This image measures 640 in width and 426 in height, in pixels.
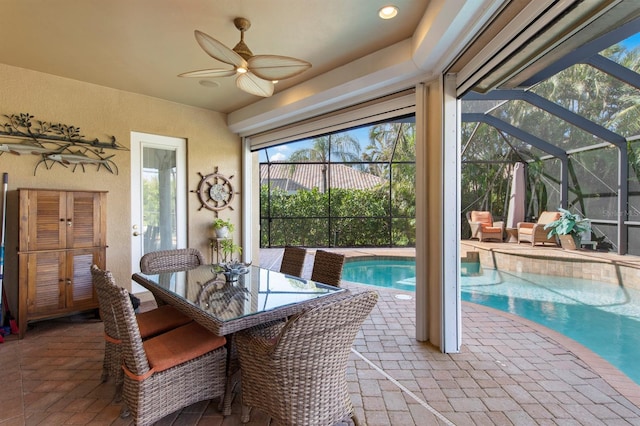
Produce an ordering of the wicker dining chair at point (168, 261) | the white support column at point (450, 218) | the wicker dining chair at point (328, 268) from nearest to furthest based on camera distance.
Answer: the wicker dining chair at point (328, 268)
the white support column at point (450, 218)
the wicker dining chair at point (168, 261)

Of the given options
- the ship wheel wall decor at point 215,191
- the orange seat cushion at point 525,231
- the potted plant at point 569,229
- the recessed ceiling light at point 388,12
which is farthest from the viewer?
the orange seat cushion at point 525,231

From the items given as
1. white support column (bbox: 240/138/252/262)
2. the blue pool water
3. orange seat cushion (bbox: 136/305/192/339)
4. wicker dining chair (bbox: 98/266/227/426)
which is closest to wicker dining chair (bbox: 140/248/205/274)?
orange seat cushion (bbox: 136/305/192/339)

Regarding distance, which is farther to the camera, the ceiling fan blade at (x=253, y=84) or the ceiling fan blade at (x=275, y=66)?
the ceiling fan blade at (x=253, y=84)

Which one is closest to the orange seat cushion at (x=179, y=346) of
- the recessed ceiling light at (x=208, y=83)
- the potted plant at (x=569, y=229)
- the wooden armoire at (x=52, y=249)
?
the wooden armoire at (x=52, y=249)

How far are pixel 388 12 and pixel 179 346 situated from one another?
276 centimetres

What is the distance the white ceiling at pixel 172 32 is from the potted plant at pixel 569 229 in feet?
21.7

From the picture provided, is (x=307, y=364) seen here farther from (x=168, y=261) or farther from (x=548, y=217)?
(x=548, y=217)

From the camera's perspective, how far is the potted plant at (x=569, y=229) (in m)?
6.72

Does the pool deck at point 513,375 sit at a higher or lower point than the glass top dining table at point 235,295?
lower

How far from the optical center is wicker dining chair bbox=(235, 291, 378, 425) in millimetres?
1399

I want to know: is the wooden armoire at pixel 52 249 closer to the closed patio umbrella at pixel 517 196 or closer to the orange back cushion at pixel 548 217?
the orange back cushion at pixel 548 217

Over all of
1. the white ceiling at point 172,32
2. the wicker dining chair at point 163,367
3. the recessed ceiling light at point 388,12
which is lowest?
the wicker dining chair at point 163,367

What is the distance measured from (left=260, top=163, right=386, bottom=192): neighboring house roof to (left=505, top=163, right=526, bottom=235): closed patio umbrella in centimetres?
363

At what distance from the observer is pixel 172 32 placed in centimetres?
262
